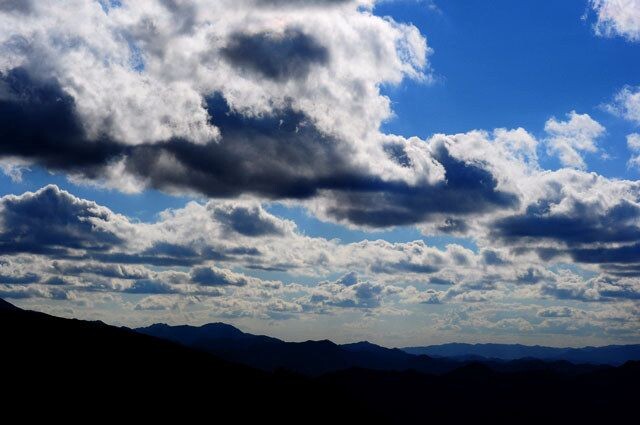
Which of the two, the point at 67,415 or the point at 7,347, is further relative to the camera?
the point at 7,347

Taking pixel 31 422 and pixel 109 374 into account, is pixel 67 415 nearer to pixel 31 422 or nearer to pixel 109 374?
pixel 31 422

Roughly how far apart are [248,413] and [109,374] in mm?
45876

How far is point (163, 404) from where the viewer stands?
183 meters

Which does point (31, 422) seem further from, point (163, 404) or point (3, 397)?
point (163, 404)

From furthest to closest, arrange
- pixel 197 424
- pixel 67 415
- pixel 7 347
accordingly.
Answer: pixel 7 347 < pixel 197 424 < pixel 67 415

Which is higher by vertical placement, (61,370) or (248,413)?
(61,370)

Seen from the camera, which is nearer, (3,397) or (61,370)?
(3,397)

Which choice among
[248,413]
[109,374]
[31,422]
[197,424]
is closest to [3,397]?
[31,422]

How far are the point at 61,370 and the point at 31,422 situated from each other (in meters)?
40.6

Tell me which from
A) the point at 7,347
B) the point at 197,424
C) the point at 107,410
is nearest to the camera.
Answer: the point at 107,410

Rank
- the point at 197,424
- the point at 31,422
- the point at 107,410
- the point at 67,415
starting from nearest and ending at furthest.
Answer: the point at 31,422 → the point at 67,415 → the point at 107,410 → the point at 197,424

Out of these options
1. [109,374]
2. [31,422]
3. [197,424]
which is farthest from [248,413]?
[31,422]

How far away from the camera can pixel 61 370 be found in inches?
7210

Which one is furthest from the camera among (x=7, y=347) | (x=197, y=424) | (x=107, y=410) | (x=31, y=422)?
(x=7, y=347)
